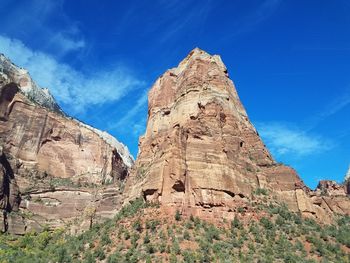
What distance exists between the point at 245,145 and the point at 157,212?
20373 millimetres

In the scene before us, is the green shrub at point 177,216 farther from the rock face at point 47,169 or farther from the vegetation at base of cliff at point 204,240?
the rock face at point 47,169

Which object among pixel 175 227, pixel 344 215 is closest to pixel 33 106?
pixel 175 227

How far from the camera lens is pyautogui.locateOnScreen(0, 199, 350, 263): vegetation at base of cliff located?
43.2 meters

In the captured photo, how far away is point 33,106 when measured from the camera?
317 feet

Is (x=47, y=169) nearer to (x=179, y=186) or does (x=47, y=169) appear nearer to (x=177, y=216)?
(x=179, y=186)

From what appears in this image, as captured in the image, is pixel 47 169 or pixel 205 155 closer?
pixel 205 155

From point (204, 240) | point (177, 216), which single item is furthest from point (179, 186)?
point (204, 240)

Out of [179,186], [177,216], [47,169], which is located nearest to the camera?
[177,216]

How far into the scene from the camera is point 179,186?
5100 cm

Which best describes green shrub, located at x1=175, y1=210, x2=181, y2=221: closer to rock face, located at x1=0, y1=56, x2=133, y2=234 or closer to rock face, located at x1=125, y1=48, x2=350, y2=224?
rock face, located at x1=125, y1=48, x2=350, y2=224

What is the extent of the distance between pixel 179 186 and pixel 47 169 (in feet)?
171

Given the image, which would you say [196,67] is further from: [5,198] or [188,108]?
[5,198]

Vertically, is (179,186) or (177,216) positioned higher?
(179,186)

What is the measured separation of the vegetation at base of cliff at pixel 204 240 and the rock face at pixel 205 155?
8.93 ft
